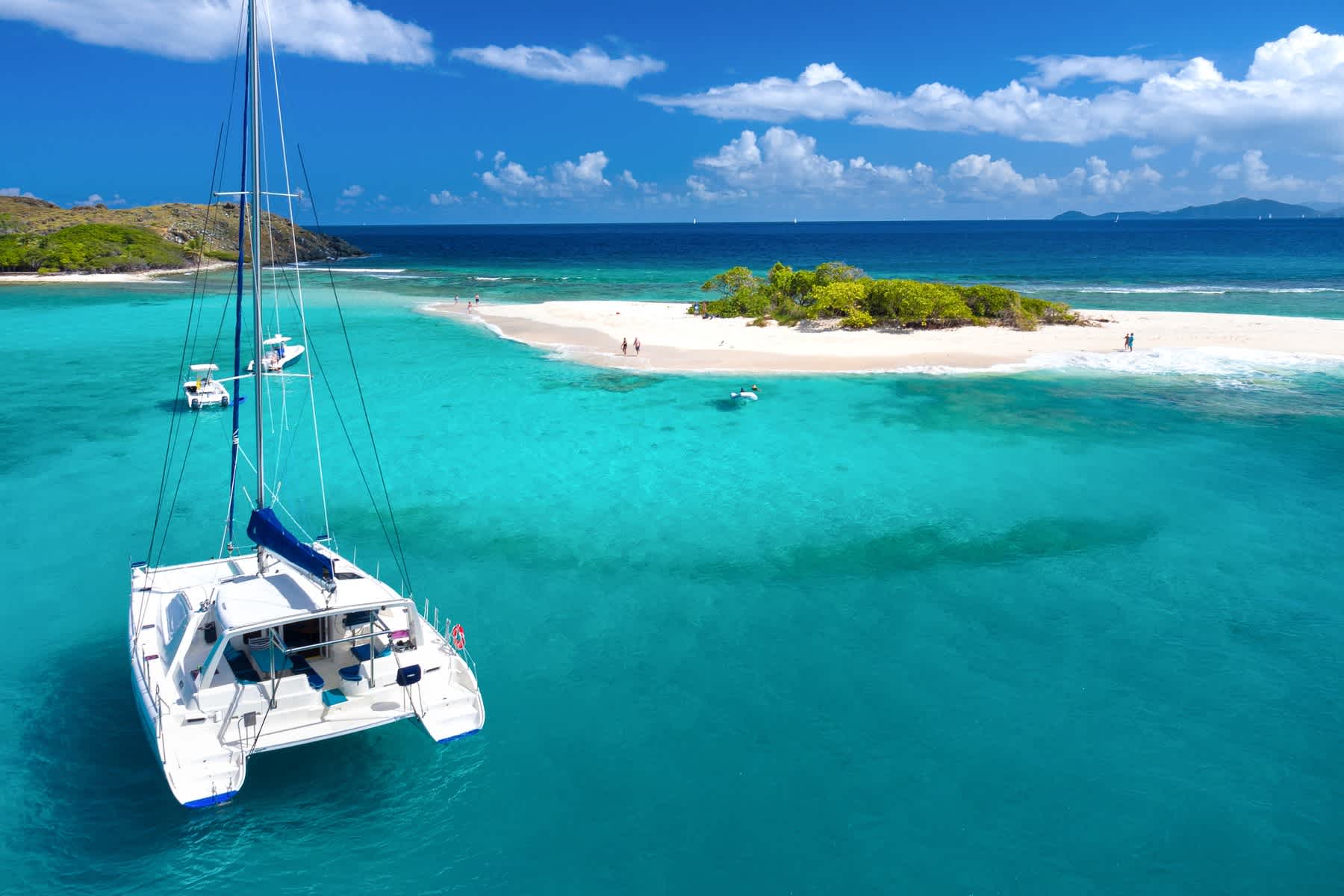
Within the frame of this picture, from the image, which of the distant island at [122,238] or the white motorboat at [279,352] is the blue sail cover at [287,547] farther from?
the distant island at [122,238]

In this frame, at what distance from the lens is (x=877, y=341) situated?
2093 inches

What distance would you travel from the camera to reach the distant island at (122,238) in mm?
91250

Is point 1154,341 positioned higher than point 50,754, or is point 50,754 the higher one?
point 1154,341

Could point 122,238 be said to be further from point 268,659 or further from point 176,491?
point 268,659

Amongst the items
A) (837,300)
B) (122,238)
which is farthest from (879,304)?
(122,238)

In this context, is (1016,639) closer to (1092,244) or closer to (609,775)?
(609,775)

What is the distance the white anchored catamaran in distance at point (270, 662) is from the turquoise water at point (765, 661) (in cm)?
129

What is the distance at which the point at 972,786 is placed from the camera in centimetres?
1433

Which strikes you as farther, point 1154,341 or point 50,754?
point 1154,341

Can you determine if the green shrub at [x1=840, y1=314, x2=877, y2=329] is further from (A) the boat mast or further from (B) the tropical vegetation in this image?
(B) the tropical vegetation

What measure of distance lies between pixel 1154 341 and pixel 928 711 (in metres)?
46.5

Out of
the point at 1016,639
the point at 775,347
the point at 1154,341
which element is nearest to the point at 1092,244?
the point at 1154,341

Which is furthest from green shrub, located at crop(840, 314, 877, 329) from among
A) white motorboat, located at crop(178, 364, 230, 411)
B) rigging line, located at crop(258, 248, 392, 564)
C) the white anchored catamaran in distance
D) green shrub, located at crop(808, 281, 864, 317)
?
the white anchored catamaran in distance

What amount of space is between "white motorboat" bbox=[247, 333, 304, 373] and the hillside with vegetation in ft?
99.0
